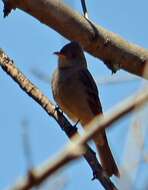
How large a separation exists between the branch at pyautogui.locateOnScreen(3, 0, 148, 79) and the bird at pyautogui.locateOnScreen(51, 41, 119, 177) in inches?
48.9

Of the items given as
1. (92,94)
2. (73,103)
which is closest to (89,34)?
(73,103)

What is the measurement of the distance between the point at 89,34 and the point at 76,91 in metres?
1.67

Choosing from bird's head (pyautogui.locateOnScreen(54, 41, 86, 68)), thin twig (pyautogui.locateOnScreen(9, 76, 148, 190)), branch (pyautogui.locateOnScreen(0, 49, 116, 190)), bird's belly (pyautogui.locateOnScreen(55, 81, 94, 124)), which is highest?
bird's head (pyautogui.locateOnScreen(54, 41, 86, 68))

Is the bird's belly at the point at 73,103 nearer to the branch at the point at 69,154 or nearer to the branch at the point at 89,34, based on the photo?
the branch at the point at 89,34

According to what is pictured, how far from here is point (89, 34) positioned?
3332 mm

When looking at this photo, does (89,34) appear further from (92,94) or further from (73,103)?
(92,94)

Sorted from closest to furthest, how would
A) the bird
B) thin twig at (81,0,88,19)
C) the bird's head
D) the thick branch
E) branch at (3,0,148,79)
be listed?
the thick branch, branch at (3,0,148,79), thin twig at (81,0,88,19), the bird, the bird's head

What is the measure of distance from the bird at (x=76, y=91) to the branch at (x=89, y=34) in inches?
48.9

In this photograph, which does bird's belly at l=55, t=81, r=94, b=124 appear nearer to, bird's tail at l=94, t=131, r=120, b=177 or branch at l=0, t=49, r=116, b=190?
A: bird's tail at l=94, t=131, r=120, b=177

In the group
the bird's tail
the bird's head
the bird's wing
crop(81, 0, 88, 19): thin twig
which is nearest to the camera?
crop(81, 0, 88, 19): thin twig

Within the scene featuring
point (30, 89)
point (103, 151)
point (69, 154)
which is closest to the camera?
point (69, 154)

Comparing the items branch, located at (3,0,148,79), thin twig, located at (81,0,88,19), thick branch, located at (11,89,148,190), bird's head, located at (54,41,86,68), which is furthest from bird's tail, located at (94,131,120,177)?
thick branch, located at (11,89,148,190)

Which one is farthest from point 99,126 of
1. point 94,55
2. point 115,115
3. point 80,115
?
point 80,115

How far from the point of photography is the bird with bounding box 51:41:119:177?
4.71 meters
